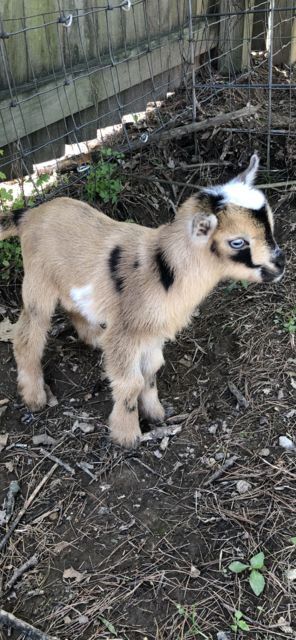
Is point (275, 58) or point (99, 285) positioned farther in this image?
point (275, 58)

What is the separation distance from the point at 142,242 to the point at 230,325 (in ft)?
4.13

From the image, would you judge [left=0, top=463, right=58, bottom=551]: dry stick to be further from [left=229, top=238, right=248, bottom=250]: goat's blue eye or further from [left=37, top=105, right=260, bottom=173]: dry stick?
[left=37, top=105, right=260, bottom=173]: dry stick

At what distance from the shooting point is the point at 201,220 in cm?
315

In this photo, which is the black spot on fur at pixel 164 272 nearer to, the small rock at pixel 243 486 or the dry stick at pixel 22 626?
the small rock at pixel 243 486

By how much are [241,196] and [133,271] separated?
2.52 ft

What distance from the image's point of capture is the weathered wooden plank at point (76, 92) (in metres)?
4.65

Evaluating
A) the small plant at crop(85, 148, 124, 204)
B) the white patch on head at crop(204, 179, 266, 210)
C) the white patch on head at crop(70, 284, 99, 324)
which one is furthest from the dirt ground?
the white patch on head at crop(204, 179, 266, 210)

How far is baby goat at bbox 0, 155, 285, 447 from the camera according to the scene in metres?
3.25

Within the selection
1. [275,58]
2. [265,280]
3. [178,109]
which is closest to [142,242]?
[265,280]

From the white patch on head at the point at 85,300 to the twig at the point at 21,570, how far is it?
1436mm

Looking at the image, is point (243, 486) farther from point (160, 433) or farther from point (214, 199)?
point (214, 199)

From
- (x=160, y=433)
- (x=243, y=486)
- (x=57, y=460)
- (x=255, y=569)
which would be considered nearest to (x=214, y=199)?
(x=160, y=433)

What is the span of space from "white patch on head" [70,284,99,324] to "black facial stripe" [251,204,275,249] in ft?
3.63

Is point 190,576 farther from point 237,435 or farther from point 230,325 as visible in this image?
point 230,325
